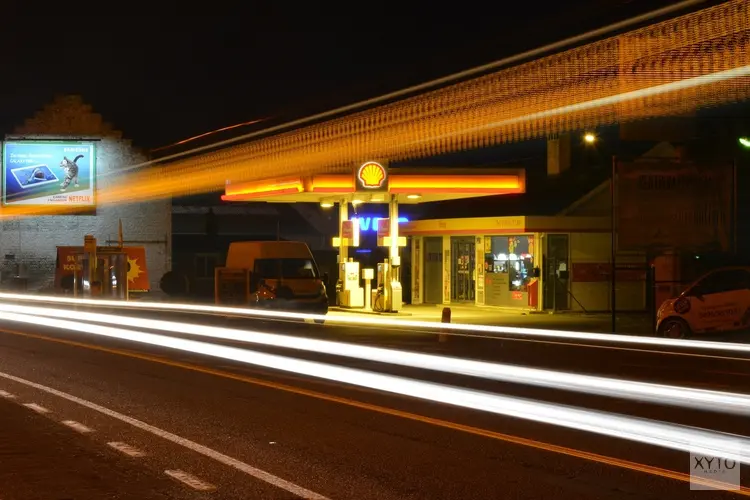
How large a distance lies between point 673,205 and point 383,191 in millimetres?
9631

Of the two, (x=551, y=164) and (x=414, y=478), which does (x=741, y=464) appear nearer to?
(x=414, y=478)

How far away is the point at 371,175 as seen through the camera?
115 feet

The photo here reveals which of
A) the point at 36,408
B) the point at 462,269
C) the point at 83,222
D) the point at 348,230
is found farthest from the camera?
the point at 83,222

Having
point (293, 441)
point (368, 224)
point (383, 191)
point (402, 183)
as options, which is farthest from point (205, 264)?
point (293, 441)

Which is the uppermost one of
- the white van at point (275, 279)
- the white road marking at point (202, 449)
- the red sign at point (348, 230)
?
the red sign at point (348, 230)

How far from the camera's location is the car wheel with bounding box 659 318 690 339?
1013 inches

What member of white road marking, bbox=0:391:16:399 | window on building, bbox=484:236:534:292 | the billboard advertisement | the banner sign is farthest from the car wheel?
the billboard advertisement

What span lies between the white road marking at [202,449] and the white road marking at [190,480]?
0.46 metres

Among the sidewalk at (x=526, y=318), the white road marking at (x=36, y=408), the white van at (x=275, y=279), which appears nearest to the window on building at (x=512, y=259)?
the sidewalk at (x=526, y=318)

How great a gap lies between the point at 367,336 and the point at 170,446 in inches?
632

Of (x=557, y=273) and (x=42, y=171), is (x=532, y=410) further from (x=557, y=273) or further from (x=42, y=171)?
(x=42, y=171)

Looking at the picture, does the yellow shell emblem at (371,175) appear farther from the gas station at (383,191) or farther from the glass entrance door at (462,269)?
the glass entrance door at (462,269)

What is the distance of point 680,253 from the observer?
30719mm

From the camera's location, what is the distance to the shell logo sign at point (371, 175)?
3500cm
